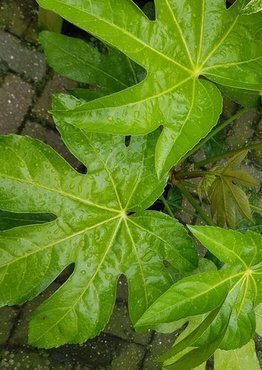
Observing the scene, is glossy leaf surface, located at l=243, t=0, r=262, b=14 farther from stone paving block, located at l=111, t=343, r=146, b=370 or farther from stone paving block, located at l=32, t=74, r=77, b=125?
stone paving block, located at l=111, t=343, r=146, b=370

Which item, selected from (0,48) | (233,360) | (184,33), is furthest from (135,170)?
(0,48)

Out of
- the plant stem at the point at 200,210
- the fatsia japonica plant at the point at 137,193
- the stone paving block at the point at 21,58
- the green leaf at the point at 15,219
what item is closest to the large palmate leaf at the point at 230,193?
Answer: the plant stem at the point at 200,210

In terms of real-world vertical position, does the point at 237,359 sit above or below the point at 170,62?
below

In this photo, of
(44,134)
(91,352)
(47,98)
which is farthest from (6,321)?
(47,98)

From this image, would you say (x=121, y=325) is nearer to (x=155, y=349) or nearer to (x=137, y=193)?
(x=155, y=349)

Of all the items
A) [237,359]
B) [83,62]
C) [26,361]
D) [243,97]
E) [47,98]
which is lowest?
[26,361]

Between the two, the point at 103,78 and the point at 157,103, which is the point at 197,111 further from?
the point at 103,78

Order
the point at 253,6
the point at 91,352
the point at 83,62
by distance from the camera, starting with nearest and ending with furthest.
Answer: the point at 253,6, the point at 83,62, the point at 91,352

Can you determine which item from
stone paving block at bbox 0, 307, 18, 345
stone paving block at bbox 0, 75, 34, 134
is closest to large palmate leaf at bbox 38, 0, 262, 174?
stone paving block at bbox 0, 75, 34, 134
